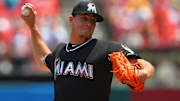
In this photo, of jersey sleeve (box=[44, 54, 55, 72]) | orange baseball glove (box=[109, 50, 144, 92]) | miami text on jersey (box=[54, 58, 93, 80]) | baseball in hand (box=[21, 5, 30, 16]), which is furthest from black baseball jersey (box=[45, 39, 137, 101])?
baseball in hand (box=[21, 5, 30, 16])

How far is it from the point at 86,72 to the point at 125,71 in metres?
0.44

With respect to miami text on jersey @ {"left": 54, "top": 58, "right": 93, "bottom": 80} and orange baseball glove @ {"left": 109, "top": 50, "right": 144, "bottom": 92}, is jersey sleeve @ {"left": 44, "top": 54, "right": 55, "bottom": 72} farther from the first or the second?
orange baseball glove @ {"left": 109, "top": 50, "right": 144, "bottom": 92}

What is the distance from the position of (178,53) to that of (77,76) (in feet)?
18.3

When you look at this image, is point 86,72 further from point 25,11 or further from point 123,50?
point 25,11

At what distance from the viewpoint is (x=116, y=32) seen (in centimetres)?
873

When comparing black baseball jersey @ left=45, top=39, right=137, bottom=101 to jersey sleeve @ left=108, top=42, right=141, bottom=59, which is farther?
black baseball jersey @ left=45, top=39, right=137, bottom=101

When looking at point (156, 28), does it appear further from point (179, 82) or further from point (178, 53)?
point (179, 82)

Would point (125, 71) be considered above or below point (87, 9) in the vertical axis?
below

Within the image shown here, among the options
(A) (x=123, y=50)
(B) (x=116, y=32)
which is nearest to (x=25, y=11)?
(A) (x=123, y=50)

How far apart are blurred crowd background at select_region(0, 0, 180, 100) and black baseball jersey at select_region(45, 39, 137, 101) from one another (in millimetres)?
4605

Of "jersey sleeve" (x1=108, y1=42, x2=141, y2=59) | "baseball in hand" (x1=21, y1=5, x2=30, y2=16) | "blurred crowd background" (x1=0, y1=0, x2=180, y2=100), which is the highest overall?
"baseball in hand" (x1=21, y1=5, x2=30, y2=16)

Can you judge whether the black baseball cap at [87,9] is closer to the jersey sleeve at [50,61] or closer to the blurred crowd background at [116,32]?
the jersey sleeve at [50,61]

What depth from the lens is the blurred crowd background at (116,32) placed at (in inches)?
319

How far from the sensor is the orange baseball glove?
9.10 ft
